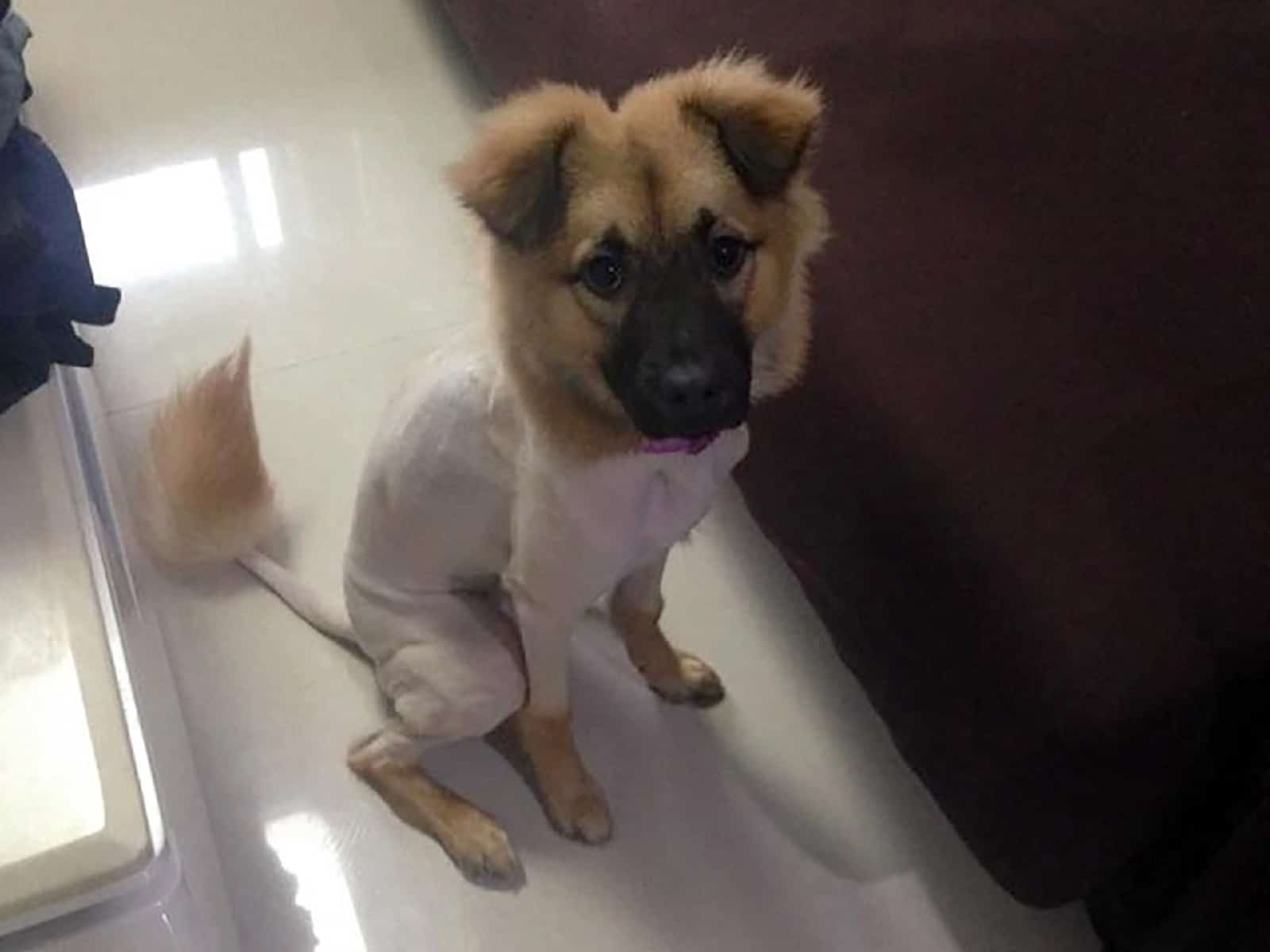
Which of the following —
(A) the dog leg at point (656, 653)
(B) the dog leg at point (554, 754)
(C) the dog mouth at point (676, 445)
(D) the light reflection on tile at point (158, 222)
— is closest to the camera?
(C) the dog mouth at point (676, 445)

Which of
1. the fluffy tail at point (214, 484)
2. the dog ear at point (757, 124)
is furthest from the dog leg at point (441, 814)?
the dog ear at point (757, 124)

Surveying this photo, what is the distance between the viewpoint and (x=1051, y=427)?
115cm

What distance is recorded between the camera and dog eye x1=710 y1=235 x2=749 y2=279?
106 centimetres

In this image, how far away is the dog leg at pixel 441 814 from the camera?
141 centimetres

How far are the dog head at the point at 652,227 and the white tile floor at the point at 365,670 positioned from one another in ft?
1.76

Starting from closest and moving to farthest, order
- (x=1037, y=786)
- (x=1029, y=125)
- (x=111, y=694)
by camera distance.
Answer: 1. (x=111, y=694)
2. (x=1037, y=786)
3. (x=1029, y=125)

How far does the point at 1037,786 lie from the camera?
115 centimetres

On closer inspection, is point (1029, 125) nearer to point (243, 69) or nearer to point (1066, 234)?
point (1066, 234)

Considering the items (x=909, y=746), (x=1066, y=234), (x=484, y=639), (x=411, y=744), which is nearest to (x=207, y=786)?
(x=411, y=744)

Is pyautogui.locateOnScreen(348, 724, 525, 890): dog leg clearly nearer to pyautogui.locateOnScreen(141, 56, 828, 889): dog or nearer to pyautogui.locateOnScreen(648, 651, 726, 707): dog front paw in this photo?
pyautogui.locateOnScreen(141, 56, 828, 889): dog

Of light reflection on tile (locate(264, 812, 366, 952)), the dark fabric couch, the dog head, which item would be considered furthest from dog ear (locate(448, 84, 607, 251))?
light reflection on tile (locate(264, 812, 366, 952))

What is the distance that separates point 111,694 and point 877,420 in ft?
2.05

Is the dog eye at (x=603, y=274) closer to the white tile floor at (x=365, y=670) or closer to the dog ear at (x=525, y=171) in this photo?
the dog ear at (x=525, y=171)

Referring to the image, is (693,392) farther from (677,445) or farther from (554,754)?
(554,754)
